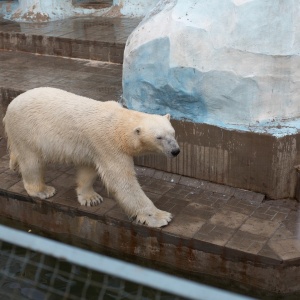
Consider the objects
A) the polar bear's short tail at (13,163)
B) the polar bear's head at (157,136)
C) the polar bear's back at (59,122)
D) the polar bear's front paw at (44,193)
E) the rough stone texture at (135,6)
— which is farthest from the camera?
the rough stone texture at (135,6)

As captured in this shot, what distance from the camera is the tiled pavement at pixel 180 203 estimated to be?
4906 mm

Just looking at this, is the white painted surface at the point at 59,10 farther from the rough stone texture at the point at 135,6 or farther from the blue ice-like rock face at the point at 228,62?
the blue ice-like rock face at the point at 228,62

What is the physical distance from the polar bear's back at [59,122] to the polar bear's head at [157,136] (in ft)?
1.22

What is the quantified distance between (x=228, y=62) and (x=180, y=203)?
56.2 inches

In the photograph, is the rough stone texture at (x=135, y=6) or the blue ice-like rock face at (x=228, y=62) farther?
the rough stone texture at (x=135, y=6)

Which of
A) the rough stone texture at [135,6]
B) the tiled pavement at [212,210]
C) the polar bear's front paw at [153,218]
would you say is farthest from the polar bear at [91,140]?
the rough stone texture at [135,6]

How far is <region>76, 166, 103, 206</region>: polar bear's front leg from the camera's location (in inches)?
218

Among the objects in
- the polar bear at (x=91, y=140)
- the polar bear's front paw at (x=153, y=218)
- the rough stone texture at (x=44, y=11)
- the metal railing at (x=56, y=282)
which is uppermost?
the rough stone texture at (x=44, y=11)

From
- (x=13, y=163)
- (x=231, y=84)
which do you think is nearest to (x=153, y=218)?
(x=231, y=84)

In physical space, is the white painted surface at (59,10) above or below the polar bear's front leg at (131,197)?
above

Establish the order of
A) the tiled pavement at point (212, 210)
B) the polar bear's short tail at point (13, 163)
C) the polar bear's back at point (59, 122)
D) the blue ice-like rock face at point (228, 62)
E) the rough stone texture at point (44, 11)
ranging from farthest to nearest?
the rough stone texture at point (44, 11)
the polar bear's short tail at point (13, 163)
the blue ice-like rock face at point (228, 62)
the polar bear's back at point (59, 122)
the tiled pavement at point (212, 210)

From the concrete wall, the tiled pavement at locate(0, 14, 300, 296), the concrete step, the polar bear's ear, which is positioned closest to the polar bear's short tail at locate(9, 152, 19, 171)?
the tiled pavement at locate(0, 14, 300, 296)

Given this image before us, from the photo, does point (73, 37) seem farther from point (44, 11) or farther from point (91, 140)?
point (91, 140)

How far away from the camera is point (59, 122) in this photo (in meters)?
5.18
